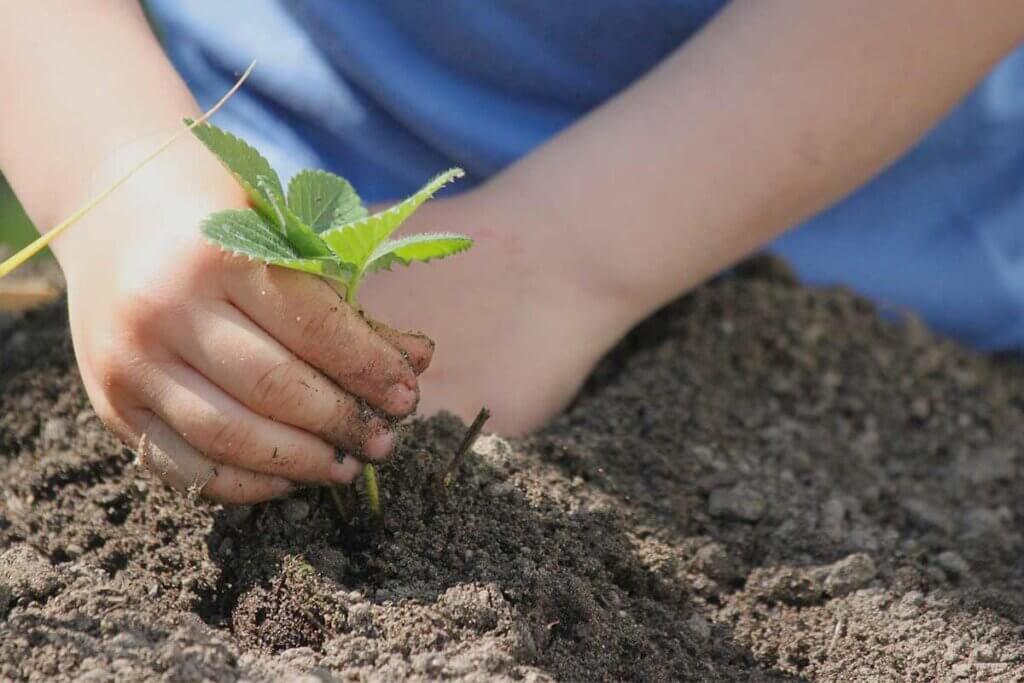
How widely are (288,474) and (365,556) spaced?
97 millimetres

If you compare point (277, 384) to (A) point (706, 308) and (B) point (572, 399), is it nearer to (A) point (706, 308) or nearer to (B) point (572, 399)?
(B) point (572, 399)

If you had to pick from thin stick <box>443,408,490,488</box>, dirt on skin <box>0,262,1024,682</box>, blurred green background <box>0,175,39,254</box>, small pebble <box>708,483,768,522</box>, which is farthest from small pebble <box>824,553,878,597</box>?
blurred green background <box>0,175,39,254</box>

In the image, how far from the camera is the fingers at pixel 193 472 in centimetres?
101

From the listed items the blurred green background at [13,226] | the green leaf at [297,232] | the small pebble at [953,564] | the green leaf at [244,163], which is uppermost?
the blurred green background at [13,226]

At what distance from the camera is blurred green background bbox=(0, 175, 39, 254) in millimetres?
2354

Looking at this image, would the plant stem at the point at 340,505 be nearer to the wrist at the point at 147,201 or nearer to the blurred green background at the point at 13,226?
the wrist at the point at 147,201

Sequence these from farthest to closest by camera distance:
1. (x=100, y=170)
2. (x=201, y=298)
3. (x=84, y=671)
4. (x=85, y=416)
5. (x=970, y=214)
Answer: (x=970, y=214) → (x=85, y=416) → (x=100, y=170) → (x=201, y=298) → (x=84, y=671)

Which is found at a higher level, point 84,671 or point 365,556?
point 365,556

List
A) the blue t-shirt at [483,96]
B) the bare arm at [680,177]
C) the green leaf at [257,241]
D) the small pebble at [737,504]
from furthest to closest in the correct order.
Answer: the blue t-shirt at [483,96] < the bare arm at [680,177] < the small pebble at [737,504] < the green leaf at [257,241]

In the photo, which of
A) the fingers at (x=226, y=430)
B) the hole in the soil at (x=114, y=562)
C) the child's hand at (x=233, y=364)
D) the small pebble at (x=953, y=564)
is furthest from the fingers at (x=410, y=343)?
the small pebble at (x=953, y=564)

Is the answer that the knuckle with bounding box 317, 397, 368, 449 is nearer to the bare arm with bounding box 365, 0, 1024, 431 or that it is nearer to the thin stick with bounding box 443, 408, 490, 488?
the thin stick with bounding box 443, 408, 490, 488

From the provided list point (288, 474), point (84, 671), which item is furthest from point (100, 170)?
point (84, 671)

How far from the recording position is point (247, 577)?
40.2 inches

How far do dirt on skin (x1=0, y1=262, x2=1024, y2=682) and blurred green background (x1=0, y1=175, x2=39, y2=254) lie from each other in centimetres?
94
